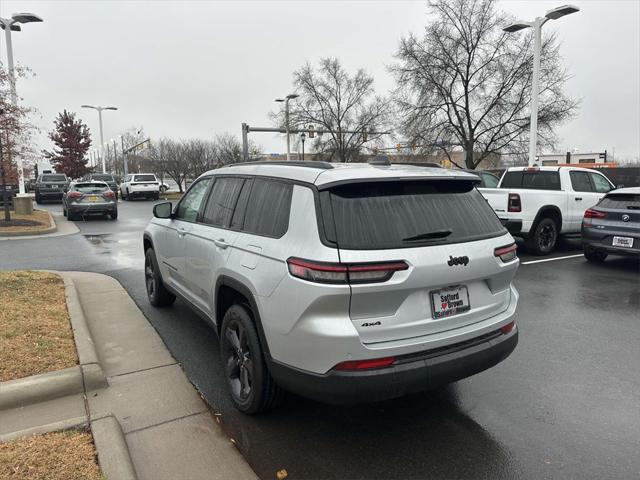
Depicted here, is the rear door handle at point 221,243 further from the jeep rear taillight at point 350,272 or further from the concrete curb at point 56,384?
the concrete curb at point 56,384

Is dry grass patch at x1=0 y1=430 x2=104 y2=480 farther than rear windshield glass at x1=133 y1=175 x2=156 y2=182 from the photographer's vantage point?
No

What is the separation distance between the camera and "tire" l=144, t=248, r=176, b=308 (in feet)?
19.8

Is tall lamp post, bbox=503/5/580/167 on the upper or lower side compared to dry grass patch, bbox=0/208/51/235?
upper

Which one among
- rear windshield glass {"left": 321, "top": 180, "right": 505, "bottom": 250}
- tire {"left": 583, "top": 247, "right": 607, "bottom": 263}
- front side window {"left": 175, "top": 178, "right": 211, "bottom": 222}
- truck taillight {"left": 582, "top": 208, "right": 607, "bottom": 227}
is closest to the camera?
rear windshield glass {"left": 321, "top": 180, "right": 505, "bottom": 250}

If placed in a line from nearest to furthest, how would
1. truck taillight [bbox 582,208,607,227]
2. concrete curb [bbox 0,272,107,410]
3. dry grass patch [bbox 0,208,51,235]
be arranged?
concrete curb [bbox 0,272,107,410] < truck taillight [bbox 582,208,607,227] < dry grass patch [bbox 0,208,51,235]

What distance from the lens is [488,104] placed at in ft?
78.5

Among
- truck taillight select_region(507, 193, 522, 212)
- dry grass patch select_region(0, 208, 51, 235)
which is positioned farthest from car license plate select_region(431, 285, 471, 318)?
dry grass patch select_region(0, 208, 51, 235)

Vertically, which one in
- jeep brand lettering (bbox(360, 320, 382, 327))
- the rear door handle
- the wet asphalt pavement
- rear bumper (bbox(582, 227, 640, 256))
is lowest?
the wet asphalt pavement

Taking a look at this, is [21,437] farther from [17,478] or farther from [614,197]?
[614,197]

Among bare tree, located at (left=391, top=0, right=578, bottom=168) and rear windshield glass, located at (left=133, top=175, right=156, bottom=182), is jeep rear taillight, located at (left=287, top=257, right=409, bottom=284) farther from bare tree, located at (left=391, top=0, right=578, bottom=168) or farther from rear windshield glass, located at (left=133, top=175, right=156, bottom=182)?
rear windshield glass, located at (left=133, top=175, right=156, bottom=182)

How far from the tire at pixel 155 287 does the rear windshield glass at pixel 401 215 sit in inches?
142

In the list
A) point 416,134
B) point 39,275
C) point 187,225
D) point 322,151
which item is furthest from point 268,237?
point 322,151

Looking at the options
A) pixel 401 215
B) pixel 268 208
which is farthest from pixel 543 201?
pixel 268 208

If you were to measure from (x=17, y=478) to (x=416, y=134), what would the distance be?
954 inches
